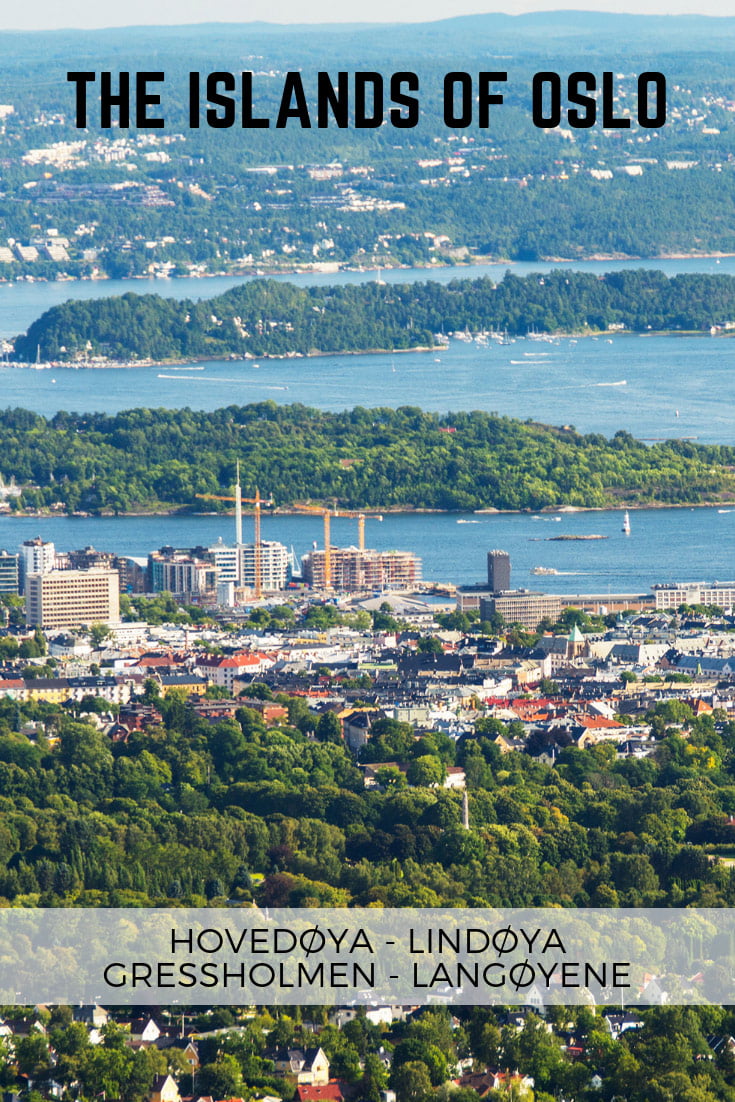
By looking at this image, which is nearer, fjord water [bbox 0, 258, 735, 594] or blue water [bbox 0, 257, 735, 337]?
fjord water [bbox 0, 258, 735, 594]

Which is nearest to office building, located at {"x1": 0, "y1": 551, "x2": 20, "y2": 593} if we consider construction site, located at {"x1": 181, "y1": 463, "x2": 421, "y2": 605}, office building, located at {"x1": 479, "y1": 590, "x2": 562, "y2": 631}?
construction site, located at {"x1": 181, "y1": 463, "x2": 421, "y2": 605}

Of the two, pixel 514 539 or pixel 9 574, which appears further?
pixel 514 539

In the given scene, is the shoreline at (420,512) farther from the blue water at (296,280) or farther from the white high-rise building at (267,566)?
the blue water at (296,280)

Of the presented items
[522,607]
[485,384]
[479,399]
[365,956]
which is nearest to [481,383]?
[485,384]

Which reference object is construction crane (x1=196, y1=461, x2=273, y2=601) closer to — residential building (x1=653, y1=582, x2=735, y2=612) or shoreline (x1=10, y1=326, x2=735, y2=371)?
residential building (x1=653, y1=582, x2=735, y2=612)

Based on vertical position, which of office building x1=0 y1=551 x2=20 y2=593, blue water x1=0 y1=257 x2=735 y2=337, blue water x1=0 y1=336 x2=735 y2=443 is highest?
blue water x1=0 y1=257 x2=735 y2=337

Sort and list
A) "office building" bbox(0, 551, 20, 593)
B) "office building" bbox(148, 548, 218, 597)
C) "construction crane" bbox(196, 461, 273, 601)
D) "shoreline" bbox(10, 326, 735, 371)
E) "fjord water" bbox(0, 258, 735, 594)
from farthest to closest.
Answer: "shoreline" bbox(10, 326, 735, 371) < "fjord water" bbox(0, 258, 735, 594) < "construction crane" bbox(196, 461, 273, 601) < "office building" bbox(148, 548, 218, 597) < "office building" bbox(0, 551, 20, 593)

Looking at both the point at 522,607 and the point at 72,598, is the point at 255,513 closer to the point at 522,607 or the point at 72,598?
the point at 72,598
